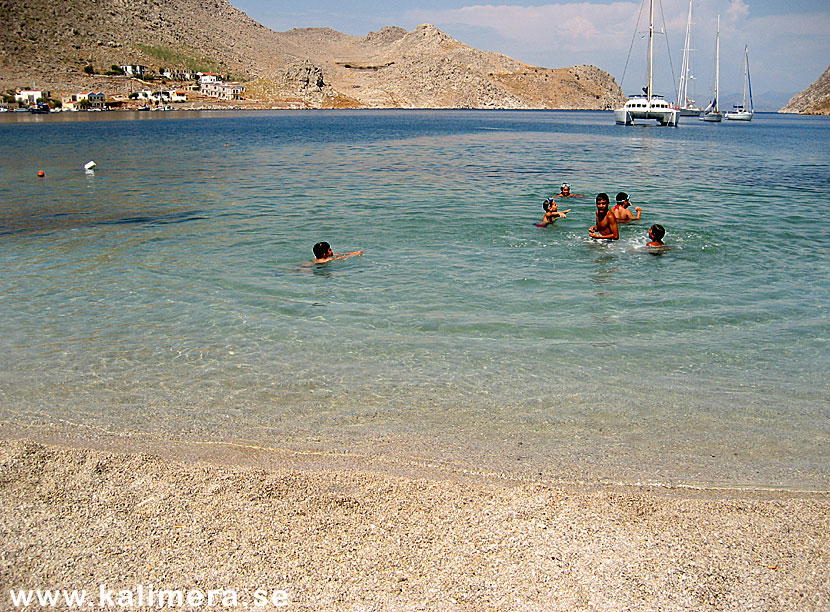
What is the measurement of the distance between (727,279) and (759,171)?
24293 mm

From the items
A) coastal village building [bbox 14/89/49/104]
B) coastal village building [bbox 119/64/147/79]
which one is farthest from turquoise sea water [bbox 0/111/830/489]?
coastal village building [bbox 119/64/147/79]

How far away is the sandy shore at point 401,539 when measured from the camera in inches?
140

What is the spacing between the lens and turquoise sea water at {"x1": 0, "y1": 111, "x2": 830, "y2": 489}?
5633 mm

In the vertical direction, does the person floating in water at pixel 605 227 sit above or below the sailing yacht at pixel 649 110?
below

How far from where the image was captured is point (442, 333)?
840cm

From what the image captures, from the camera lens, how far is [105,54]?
501 ft

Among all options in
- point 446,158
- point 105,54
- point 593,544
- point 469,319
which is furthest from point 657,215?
point 105,54

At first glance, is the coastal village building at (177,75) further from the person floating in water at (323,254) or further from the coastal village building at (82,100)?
the person floating in water at (323,254)

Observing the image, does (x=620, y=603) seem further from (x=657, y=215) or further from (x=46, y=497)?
(x=657, y=215)

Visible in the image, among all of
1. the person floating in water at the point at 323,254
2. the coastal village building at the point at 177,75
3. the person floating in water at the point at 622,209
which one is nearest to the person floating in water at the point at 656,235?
the person floating in water at the point at 622,209

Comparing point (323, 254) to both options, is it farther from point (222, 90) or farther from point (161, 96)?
point (222, 90)

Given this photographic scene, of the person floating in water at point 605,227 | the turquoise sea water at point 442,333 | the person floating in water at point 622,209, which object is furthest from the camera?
the person floating in water at point 622,209

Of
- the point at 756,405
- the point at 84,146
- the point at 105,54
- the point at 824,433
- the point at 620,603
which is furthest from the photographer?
the point at 105,54

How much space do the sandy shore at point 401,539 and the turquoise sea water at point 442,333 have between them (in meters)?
0.50
